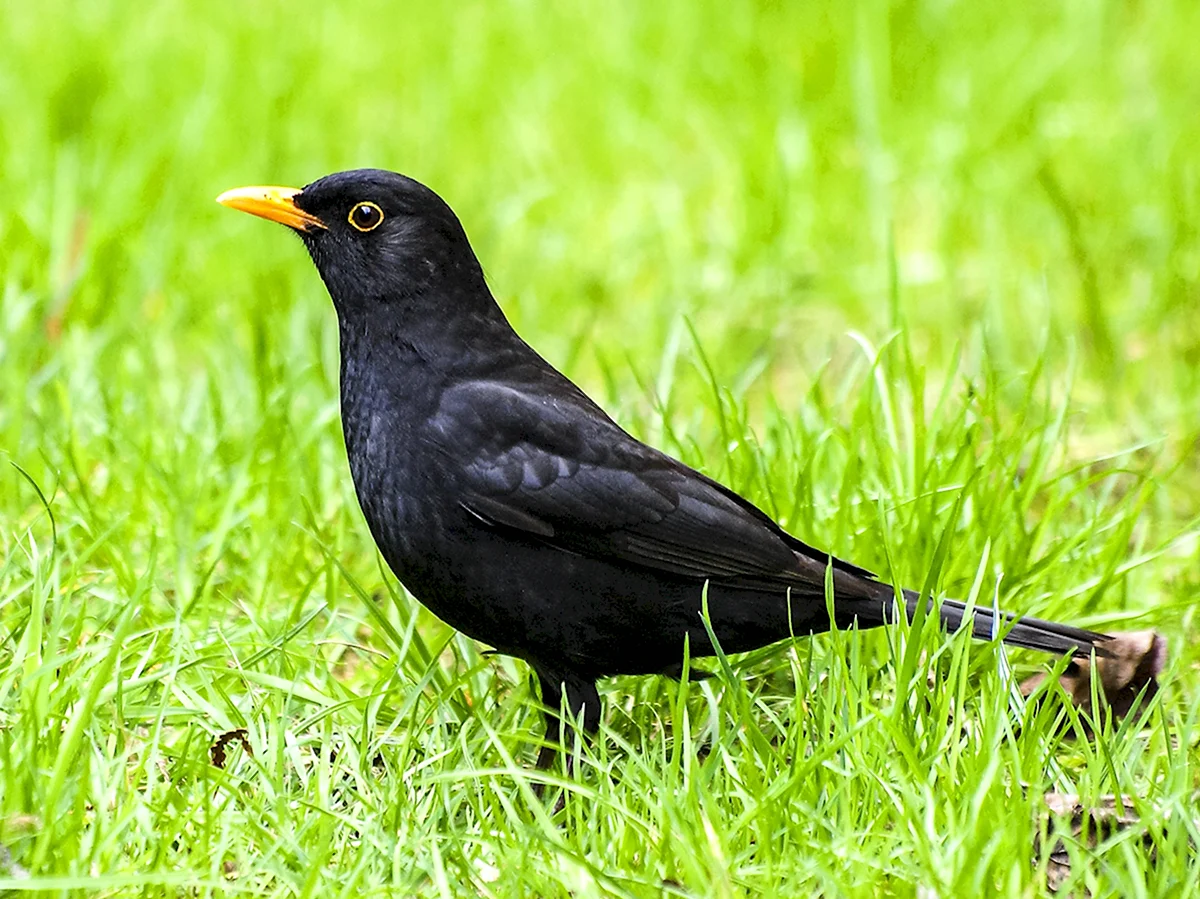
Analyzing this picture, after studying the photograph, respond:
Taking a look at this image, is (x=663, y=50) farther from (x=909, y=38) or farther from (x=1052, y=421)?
(x=1052, y=421)

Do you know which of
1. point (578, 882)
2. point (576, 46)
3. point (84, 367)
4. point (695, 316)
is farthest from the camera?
point (576, 46)

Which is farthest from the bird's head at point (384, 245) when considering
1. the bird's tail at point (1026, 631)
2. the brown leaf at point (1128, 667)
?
the brown leaf at point (1128, 667)

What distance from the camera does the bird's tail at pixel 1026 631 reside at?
348 centimetres

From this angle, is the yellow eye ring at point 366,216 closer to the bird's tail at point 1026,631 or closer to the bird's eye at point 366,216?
the bird's eye at point 366,216

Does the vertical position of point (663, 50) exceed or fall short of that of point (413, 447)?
it exceeds it

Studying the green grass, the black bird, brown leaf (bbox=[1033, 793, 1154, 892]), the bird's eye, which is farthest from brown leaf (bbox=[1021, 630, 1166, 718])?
the bird's eye

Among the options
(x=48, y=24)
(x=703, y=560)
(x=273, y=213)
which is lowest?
(x=703, y=560)

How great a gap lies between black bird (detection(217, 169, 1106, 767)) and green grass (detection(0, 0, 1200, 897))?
0.16 m

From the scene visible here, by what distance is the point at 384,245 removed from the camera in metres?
3.81

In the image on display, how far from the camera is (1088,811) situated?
3.10m

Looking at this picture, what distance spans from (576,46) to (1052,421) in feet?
14.4

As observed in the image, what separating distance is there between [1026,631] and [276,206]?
6.67 ft

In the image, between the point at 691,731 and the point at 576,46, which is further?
the point at 576,46

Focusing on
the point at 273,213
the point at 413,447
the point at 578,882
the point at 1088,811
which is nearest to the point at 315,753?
the point at 413,447
